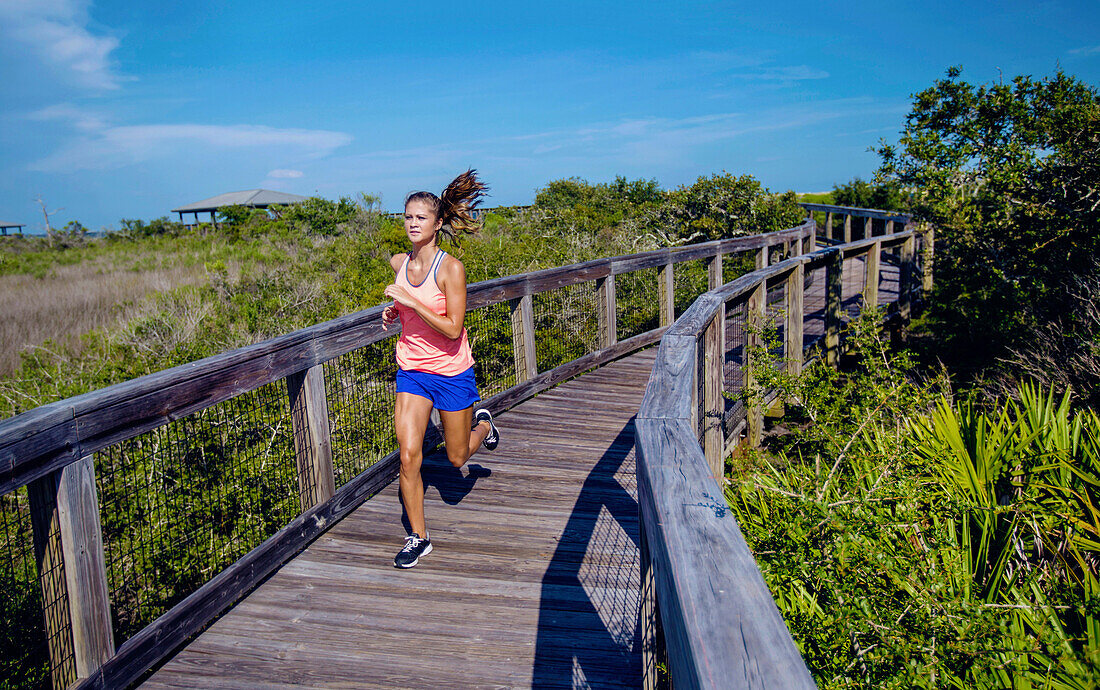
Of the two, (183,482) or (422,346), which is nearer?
(422,346)

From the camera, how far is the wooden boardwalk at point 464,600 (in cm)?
275

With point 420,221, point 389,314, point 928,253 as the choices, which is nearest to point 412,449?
point 389,314

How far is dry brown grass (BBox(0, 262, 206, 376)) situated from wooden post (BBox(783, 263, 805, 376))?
10.1 meters

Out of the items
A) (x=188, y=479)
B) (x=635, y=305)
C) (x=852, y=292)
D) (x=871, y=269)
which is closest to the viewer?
(x=188, y=479)

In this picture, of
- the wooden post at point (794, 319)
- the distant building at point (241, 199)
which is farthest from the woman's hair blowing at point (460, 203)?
the distant building at point (241, 199)

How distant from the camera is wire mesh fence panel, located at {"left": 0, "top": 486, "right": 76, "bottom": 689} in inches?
95.8

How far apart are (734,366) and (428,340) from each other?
393cm

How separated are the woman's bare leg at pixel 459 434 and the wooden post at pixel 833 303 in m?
4.55

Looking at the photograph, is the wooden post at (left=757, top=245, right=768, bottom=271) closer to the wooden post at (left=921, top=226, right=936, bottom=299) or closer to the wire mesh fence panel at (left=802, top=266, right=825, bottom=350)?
the wire mesh fence panel at (left=802, top=266, right=825, bottom=350)

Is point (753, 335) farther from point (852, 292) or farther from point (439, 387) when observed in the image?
point (852, 292)

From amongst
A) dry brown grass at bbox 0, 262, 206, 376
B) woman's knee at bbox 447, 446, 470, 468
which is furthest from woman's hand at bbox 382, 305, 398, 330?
dry brown grass at bbox 0, 262, 206, 376

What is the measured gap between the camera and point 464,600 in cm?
329

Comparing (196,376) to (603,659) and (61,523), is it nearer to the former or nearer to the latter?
(61,523)

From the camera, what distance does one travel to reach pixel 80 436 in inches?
98.8
